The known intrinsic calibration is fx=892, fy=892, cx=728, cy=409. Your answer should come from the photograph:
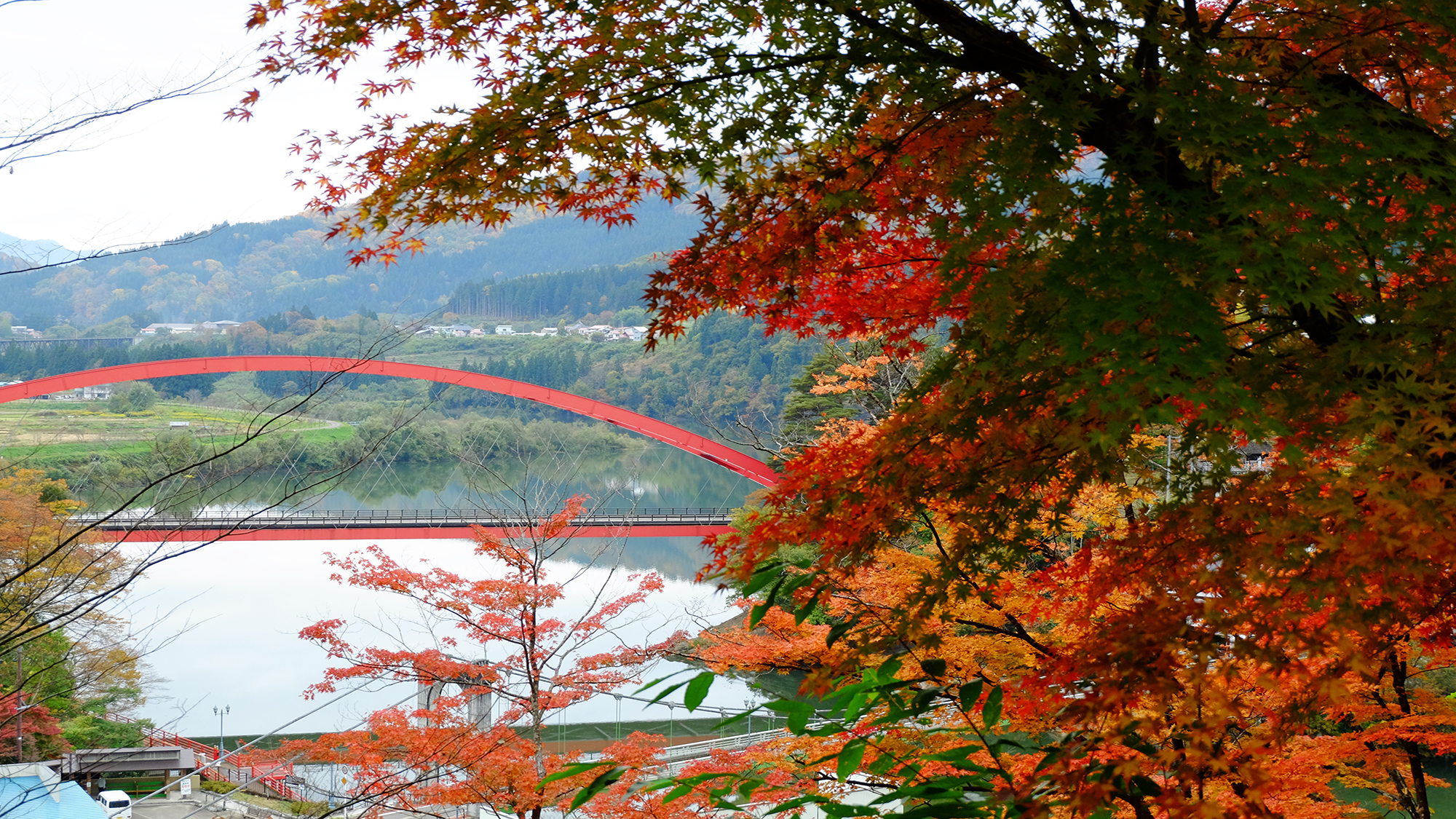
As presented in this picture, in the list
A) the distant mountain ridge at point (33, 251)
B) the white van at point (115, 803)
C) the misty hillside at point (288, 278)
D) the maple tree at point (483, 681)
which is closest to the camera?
the distant mountain ridge at point (33, 251)

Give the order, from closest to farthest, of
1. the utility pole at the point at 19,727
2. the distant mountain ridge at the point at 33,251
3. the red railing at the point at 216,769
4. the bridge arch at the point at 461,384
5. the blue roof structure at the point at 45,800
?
1. the distant mountain ridge at the point at 33,251
2. the blue roof structure at the point at 45,800
3. the utility pole at the point at 19,727
4. the red railing at the point at 216,769
5. the bridge arch at the point at 461,384

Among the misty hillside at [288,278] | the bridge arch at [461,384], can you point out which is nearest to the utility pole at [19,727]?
the bridge arch at [461,384]

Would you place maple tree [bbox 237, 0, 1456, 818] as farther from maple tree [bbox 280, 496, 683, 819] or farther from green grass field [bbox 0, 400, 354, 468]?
green grass field [bbox 0, 400, 354, 468]

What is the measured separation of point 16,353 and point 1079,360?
1819 inches

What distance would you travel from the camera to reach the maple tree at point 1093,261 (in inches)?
58.0

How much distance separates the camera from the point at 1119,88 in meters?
1.89

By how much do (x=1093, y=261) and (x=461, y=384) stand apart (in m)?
16.5

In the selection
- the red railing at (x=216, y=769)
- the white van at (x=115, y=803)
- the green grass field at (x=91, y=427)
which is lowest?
the red railing at (x=216, y=769)

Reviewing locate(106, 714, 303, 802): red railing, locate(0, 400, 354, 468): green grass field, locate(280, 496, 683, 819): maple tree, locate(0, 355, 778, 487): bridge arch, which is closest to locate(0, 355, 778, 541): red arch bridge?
locate(0, 355, 778, 487): bridge arch

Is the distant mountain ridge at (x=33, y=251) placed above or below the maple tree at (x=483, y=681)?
above

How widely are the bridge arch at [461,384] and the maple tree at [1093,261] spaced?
45.5ft

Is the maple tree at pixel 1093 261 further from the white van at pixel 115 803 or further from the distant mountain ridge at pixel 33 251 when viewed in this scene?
the white van at pixel 115 803

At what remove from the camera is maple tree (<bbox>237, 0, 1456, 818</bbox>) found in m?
1.47

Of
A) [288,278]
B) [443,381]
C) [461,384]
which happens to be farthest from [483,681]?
[288,278]
